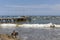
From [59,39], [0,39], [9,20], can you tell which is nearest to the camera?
[0,39]

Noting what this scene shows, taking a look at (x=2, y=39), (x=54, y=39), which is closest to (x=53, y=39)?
(x=54, y=39)

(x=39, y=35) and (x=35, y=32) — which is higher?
(x=39, y=35)

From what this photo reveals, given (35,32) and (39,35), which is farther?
(35,32)

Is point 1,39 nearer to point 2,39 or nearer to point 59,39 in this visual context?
point 2,39

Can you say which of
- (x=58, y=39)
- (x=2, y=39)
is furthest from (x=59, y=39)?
(x=2, y=39)

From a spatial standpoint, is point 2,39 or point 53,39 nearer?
point 2,39

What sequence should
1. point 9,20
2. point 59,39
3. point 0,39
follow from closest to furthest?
point 0,39 < point 59,39 < point 9,20

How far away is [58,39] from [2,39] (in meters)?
12.8

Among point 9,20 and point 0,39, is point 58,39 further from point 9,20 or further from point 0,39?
point 9,20

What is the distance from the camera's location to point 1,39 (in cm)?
2002

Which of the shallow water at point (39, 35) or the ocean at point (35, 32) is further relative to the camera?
the ocean at point (35, 32)

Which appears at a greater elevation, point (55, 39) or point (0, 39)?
point (0, 39)

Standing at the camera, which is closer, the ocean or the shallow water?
the shallow water

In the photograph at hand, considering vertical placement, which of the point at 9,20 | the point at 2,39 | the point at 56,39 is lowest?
the point at 9,20
